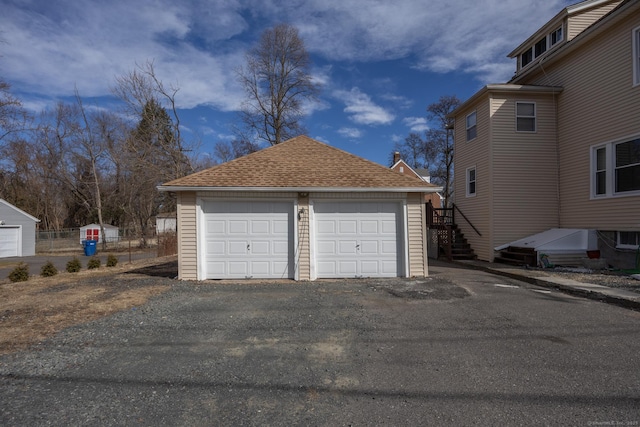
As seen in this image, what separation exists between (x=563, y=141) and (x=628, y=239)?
3977mm

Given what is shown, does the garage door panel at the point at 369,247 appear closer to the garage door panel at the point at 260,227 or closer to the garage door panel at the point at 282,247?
the garage door panel at the point at 282,247

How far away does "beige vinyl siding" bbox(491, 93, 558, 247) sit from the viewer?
12.4 meters

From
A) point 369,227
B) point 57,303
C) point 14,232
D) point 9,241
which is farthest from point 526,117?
point 9,241

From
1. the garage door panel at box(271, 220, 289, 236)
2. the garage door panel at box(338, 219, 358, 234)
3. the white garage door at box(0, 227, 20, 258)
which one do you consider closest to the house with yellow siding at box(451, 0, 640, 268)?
the garage door panel at box(338, 219, 358, 234)

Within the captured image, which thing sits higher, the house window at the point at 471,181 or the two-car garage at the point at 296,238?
the house window at the point at 471,181

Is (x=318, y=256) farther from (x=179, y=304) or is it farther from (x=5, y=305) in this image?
(x=5, y=305)

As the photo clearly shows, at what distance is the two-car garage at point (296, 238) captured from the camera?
9156 mm

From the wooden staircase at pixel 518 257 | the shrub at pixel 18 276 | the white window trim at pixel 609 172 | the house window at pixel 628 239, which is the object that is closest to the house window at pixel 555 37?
the white window trim at pixel 609 172

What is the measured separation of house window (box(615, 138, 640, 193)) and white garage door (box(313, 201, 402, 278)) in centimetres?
657

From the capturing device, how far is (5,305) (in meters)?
7.04

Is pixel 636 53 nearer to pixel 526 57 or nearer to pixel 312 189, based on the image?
pixel 526 57

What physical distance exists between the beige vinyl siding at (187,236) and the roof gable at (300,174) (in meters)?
0.41

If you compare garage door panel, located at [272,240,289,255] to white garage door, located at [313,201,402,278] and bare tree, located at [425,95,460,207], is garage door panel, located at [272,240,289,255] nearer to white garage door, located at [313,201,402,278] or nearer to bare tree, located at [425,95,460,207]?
white garage door, located at [313,201,402,278]

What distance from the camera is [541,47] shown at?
14.4 meters
